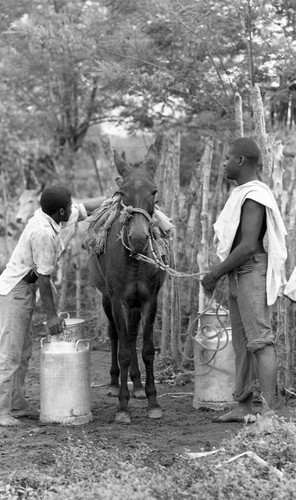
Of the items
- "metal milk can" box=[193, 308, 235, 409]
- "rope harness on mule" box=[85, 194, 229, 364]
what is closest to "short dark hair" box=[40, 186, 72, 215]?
"rope harness on mule" box=[85, 194, 229, 364]

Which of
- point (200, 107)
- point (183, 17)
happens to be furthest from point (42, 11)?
point (183, 17)

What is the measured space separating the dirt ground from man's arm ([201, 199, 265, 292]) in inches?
43.4

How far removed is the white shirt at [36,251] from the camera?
582cm

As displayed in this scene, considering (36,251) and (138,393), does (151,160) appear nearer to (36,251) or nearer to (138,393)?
(36,251)

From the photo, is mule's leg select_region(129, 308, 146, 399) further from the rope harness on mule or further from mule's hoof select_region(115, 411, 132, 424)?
mule's hoof select_region(115, 411, 132, 424)

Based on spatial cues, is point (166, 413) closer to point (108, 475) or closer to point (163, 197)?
point (108, 475)

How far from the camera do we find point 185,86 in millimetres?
9789

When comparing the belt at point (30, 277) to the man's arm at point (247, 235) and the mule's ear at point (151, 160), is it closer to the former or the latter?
the mule's ear at point (151, 160)

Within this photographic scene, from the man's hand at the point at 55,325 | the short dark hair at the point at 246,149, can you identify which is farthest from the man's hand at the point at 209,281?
the man's hand at the point at 55,325

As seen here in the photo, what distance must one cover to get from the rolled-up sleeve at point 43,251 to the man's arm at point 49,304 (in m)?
0.06

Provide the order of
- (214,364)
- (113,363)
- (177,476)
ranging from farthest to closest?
(113,363)
(214,364)
(177,476)

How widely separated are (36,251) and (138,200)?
0.85 meters

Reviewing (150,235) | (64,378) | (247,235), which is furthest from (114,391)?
(247,235)

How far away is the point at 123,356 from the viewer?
6344 mm
